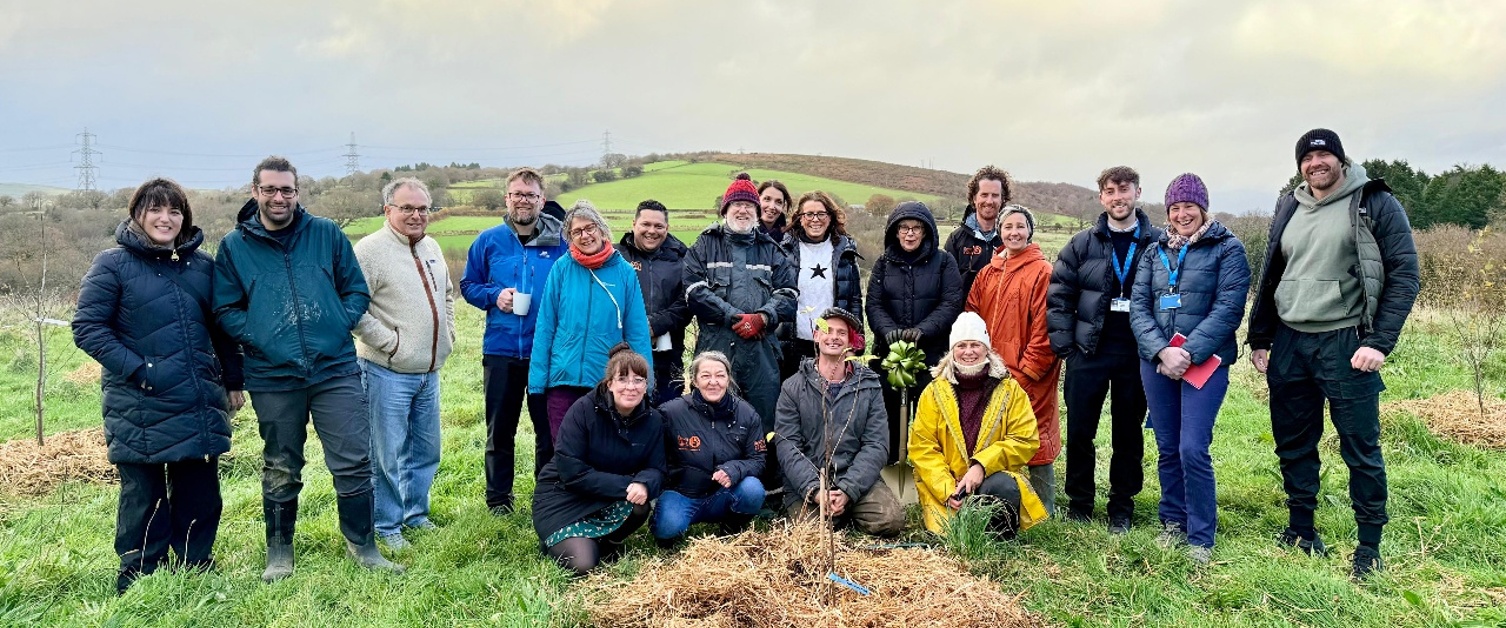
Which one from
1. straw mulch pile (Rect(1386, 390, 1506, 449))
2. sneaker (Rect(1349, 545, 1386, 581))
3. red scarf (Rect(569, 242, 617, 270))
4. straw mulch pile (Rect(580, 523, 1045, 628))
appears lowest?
sneaker (Rect(1349, 545, 1386, 581))

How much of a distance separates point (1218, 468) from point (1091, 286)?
289cm

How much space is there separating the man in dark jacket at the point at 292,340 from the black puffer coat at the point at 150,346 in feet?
0.56

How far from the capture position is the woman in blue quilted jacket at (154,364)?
4.05 m

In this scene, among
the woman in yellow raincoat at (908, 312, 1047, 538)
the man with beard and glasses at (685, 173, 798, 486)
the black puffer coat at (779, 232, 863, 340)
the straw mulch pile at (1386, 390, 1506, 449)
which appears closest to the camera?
the woman in yellow raincoat at (908, 312, 1047, 538)

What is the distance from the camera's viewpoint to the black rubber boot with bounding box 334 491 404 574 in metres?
4.65

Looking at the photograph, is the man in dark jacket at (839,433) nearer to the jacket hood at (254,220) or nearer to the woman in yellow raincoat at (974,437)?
the woman in yellow raincoat at (974,437)

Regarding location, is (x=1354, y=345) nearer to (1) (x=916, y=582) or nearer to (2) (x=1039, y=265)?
(2) (x=1039, y=265)

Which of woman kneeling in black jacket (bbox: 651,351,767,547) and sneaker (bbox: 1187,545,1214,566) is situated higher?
woman kneeling in black jacket (bbox: 651,351,767,547)

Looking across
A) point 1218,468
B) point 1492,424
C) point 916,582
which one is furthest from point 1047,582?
point 1492,424

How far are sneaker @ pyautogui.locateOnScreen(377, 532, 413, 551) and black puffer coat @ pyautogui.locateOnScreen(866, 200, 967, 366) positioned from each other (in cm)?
350

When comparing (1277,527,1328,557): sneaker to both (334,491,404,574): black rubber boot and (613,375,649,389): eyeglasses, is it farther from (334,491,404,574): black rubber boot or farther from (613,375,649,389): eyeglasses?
(334,491,404,574): black rubber boot

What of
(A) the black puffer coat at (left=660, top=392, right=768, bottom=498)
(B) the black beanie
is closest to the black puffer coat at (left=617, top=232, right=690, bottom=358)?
(A) the black puffer coat at (left=660, top=392, right=768, bottom=498)

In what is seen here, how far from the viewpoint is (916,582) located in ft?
12.9

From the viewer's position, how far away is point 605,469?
16.2 feet
